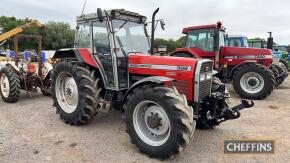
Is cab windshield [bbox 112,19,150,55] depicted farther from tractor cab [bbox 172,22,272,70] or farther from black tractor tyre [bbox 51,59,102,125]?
tractor cab [bbox 172,22,272,70]

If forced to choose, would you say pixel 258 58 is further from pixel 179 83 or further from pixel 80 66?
pixel 80 66

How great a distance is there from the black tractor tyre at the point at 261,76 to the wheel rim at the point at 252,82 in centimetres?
7

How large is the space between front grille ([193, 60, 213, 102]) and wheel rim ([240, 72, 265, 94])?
4566 mm

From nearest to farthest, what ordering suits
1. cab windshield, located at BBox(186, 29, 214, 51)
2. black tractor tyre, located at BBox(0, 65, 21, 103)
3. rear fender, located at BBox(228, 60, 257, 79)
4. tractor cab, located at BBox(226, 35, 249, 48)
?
1. black tractor tyre, located at BBox(0, 65, 21, 103)
2. rear fender, located at BBox(228, 60, 257, 79)
3. cab windshield, located at BBox(186, 29, 214, 51)
4. tractor cab, located at BBox(226, 35, 249, 48)

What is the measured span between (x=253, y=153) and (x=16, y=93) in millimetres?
6429

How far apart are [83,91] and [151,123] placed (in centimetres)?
170

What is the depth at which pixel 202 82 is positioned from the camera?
442 cm

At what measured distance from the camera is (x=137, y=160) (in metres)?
3.87

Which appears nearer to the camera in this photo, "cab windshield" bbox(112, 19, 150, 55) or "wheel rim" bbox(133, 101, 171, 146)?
"wheel rim" bbox(133, 101, 171, 146)

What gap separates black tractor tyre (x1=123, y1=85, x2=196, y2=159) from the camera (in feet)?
11.9

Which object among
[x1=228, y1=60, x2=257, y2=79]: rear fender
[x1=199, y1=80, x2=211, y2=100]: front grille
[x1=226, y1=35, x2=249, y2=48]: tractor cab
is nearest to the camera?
[x1=199, y1=80, x2=211, y2=100]: front grille

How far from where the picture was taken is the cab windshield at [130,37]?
502 centimetres

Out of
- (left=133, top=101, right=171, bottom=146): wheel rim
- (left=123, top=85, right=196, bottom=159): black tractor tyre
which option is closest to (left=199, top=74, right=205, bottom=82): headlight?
(left=123, top=85, right=196, bottom=159): black tractor tyre

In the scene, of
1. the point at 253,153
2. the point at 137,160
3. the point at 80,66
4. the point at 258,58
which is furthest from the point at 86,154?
the point at 258,58
